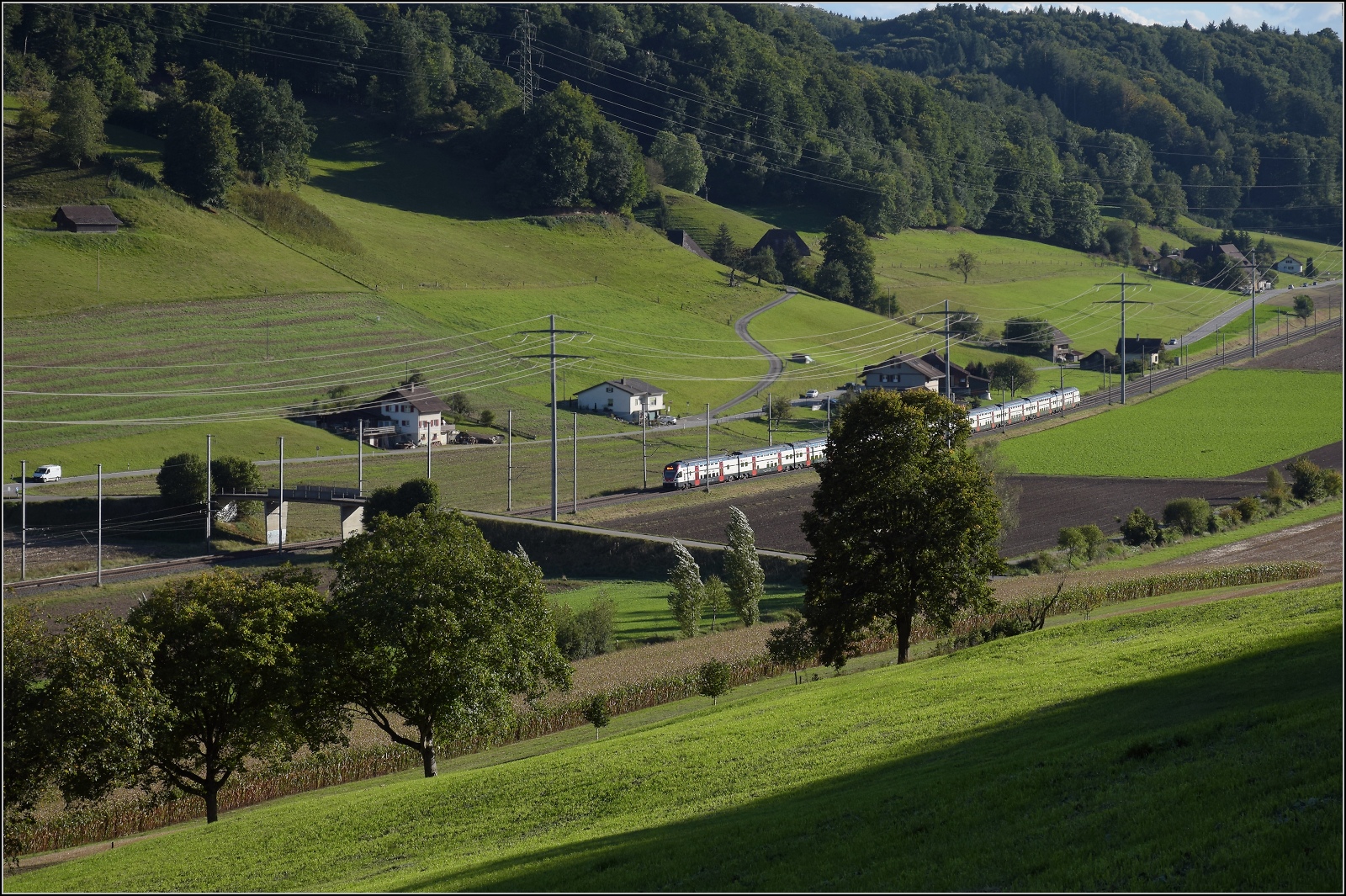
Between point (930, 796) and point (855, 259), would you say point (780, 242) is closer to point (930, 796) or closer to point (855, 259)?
point (855, 259)

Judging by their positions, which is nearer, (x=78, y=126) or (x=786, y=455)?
(x=786, y=455)

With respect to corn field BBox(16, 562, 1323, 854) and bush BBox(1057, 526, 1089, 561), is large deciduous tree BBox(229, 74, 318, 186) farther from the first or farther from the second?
bush BBox(1057, 526, 1089, 561)

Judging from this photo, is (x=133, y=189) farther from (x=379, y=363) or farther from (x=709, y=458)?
(x=709, y=458)

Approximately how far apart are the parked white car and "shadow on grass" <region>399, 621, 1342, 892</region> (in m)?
77.7

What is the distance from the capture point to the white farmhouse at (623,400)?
118 m

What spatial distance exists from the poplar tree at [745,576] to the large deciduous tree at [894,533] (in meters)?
18.3

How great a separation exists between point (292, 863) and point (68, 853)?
38.6ft

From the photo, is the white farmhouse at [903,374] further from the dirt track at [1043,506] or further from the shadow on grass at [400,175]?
the shadow on grass at [400,175]

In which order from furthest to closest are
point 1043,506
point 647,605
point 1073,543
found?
point 1043,506
point 1073,543
point 647,605

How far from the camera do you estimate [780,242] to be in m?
182

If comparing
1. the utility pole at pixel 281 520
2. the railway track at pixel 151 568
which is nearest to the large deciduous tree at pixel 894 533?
the railway track at pixel 151 568

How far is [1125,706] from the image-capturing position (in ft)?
71.5

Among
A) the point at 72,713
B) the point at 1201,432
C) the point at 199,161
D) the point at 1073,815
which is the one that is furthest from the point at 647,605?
the point at 199,161

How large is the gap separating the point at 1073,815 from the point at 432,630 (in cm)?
2308
